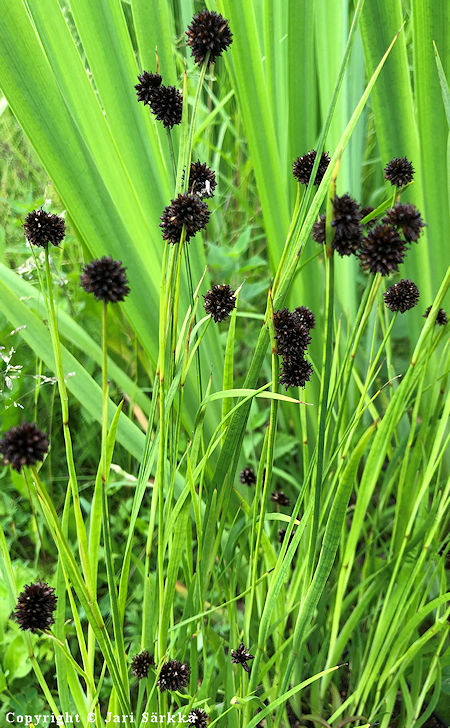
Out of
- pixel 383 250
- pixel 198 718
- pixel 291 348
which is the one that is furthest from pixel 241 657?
pixel 383 250

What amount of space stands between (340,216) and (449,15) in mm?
663

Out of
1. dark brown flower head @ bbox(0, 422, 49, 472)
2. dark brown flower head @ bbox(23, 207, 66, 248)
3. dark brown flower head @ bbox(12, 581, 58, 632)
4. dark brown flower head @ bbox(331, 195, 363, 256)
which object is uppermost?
dark brown flower head @ bbox(331, 195, 363, 256)

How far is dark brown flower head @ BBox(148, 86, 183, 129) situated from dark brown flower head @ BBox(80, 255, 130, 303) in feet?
0.62

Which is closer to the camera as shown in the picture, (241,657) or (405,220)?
(405,220)

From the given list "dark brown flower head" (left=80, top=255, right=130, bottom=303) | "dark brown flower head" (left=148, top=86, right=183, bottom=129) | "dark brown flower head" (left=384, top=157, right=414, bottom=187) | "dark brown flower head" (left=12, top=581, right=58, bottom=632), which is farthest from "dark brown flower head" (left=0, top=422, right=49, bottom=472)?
"dark brown flower head" (left=384, top=157, right=414, bottom=187)

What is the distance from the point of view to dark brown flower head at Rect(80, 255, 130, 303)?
416mm

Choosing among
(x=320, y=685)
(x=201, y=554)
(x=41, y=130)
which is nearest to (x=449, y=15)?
(x=41, y=130)

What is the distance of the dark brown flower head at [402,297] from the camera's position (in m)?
0.61

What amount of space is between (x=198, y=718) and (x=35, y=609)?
0.21 m

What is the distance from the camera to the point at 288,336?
518 millimetres

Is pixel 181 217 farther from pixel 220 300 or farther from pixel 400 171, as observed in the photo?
pixel 400 171

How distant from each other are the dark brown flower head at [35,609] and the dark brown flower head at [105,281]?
0.29 metres

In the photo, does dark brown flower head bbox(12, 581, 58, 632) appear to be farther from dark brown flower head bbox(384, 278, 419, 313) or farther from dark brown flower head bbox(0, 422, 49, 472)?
dark brown flower head bbox(384, 278, 419, 313)

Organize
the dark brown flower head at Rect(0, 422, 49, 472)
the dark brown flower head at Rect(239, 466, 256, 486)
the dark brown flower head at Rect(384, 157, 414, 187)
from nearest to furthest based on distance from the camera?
the dark brown flower head at Rect(0, 422, 49, 472)
the dark brown flower head at Rect(384, 157, 414, 187)
the dark brown flower head at Rect(239, 466, 256, 486)
